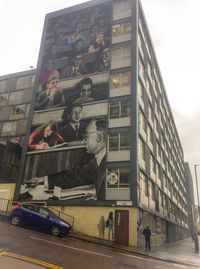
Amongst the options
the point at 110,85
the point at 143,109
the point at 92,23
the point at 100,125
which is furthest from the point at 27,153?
the point at 92,23

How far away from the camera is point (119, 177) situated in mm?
25891

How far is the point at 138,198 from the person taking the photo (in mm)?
25188

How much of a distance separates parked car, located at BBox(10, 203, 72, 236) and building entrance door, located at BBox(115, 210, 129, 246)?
604 centimetres

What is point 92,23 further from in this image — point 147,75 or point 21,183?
point 21,183

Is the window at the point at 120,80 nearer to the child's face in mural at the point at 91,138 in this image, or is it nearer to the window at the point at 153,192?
the child's face in mural at the point at 91,138

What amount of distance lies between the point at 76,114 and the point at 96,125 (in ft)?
10.2

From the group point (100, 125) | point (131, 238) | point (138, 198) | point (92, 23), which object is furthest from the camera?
point (92, 23)

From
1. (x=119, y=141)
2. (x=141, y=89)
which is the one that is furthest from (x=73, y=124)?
(x=141, y=89)

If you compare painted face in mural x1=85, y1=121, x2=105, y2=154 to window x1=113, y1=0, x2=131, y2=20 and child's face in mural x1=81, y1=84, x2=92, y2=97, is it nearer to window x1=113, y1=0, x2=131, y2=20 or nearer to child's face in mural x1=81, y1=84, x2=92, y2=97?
child's face in mural x1=81, y1=84, x2=92, y2=97

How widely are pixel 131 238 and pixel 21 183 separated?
13.3m

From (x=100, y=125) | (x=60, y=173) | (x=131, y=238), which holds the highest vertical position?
(x=100, y=125)

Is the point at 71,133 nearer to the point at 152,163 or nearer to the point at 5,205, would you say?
the point at 5,205

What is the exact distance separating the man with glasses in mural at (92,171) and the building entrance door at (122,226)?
7.58 ft

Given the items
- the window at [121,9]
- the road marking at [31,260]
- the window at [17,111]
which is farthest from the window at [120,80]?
the road marking at [31,260]
